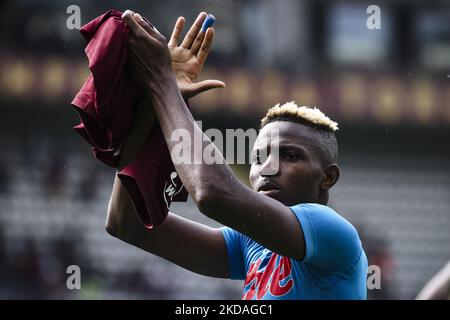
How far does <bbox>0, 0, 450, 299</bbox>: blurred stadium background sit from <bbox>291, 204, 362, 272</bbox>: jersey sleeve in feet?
31.0

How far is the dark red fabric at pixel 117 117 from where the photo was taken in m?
3.09

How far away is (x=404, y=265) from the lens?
15891mm

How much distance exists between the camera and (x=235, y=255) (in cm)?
396

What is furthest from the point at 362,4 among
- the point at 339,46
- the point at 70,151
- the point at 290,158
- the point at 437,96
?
the point at 290,158

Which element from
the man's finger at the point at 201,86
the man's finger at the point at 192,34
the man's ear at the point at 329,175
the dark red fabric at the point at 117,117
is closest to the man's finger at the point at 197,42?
the man's finger at the point at 192,34

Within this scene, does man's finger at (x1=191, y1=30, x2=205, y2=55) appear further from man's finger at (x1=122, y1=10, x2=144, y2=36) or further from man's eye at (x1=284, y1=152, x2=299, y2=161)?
man's eye at (x1=284, y1=152, x2=299, y2=161)

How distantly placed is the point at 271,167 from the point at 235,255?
0.48 meters

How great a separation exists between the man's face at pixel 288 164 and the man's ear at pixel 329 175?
0.04m

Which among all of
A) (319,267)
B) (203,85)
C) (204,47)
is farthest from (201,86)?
(319,267)

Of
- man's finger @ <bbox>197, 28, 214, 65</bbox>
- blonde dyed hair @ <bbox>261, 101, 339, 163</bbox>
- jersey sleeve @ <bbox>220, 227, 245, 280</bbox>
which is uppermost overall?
man's finger @ <bbox>197, 28, 214, 65</bbox>

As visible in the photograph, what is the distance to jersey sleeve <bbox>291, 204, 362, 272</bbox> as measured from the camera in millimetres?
3346

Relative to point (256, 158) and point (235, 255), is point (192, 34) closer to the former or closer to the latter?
point (256, 158)

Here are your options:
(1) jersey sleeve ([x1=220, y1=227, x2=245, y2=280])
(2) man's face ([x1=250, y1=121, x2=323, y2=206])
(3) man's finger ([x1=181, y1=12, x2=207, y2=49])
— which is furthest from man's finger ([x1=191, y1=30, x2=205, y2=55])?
(1) jersey sleeve ([x1=220, y1=227, x2=245, y2=280])

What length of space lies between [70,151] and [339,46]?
587cm
